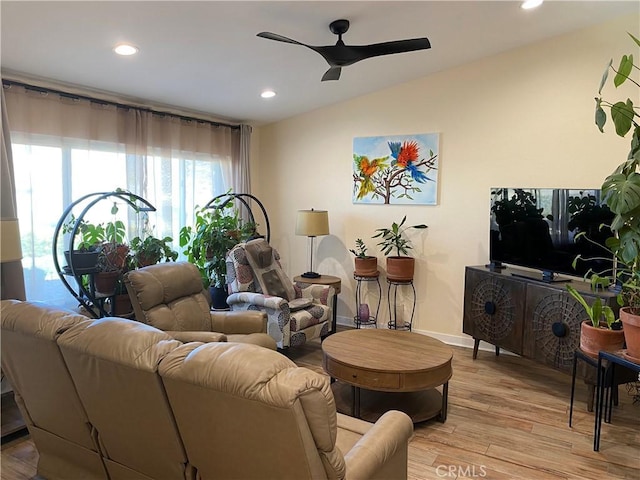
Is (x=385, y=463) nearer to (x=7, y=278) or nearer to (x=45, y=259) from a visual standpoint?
(x=7, y=278)

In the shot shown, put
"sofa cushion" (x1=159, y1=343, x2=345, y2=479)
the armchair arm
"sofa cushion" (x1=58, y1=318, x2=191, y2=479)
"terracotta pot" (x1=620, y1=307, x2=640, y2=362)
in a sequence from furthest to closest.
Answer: the armchair arm < "terracotta pot" (x1=620, y1=307, x2=640, y2=362) < "sofa cushion" (x1=58, y1=318, x2=191, y2=479) < "sofa cushion" (x1=159, y1=343, x2=345, y2=479)

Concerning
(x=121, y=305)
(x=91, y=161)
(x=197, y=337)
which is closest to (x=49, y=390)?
(x=197, y=337)

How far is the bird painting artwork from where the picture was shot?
449cm

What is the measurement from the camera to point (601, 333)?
2.61 m

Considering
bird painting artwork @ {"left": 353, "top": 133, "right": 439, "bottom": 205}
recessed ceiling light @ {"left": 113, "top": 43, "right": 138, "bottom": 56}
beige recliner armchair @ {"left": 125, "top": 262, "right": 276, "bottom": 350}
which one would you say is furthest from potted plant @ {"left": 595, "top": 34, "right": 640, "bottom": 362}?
recessed ceiling light @ {"left": 113, "top": 43, "right": 138, "bottom": 56}

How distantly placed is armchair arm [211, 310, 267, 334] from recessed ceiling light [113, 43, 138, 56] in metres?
1.98

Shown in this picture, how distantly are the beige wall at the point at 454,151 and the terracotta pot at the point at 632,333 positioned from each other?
1709 mm

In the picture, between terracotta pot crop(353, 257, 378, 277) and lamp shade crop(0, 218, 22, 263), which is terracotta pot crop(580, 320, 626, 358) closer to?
terracotta pot crop(353, 257, 378, 277)

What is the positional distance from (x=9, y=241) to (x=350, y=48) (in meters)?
2.28

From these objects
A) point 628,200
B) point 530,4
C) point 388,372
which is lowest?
point 388,372

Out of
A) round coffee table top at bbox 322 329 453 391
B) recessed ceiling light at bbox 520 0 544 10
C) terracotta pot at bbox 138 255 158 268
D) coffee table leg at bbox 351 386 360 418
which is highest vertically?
recessed ceiling light at bbox 520 0 544 10

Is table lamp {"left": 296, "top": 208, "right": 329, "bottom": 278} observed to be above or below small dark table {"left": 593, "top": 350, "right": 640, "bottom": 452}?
above

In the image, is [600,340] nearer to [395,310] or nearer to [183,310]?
[395,310]

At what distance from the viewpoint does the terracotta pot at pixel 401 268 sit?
445 centimetres
